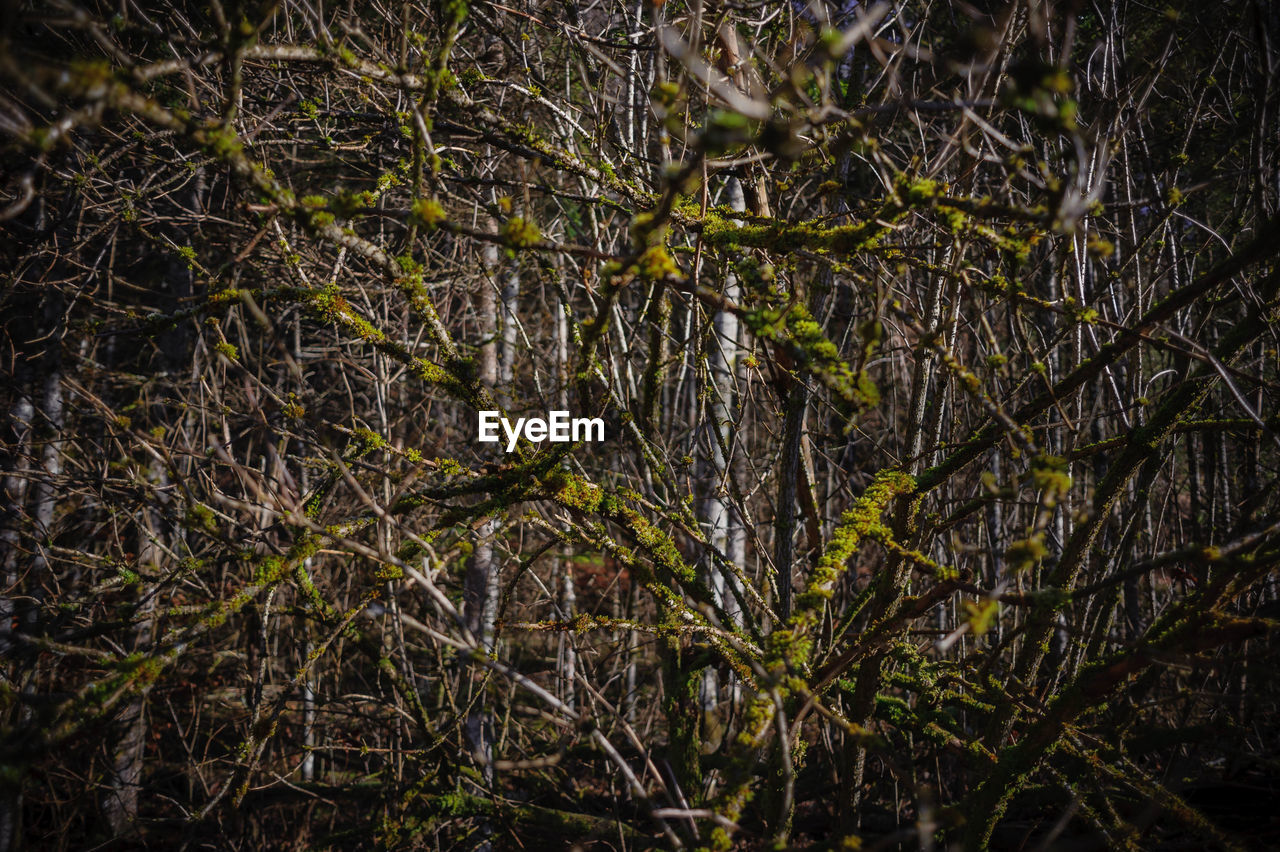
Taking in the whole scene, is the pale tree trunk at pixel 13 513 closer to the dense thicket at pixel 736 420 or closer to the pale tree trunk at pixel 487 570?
the dense thicket at pixel 736 420

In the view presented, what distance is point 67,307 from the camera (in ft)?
16.9

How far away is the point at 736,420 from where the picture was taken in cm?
350

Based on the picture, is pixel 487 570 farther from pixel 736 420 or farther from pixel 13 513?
pixel 13 513

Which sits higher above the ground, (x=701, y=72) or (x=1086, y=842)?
(x=701, y=72)

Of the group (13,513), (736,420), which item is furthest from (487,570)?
(13,513)

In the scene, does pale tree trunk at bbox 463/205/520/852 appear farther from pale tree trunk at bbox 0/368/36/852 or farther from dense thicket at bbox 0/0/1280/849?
pale tree trunk at bbox 0/368/36/852

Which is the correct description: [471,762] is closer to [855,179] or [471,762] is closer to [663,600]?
[663,600]

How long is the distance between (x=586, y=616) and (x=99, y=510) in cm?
581

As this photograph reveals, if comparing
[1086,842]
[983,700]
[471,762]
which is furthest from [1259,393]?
[471,762]

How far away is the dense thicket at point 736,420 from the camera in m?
1.70

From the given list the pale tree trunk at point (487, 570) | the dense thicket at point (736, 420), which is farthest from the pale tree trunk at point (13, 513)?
the pale tree trunk at point (487, 570)

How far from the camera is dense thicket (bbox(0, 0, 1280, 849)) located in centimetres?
A: 170

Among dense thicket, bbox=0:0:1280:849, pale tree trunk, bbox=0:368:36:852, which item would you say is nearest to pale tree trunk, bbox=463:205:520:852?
dense thicket, bbox=0:0:1280:849

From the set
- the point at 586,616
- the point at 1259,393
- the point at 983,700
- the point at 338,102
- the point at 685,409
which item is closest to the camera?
the point at 586,616
